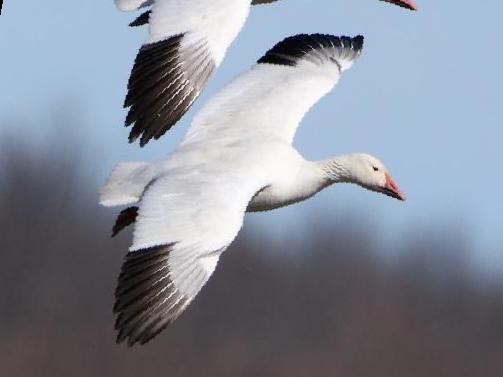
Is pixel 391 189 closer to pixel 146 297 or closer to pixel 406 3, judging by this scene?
pixel 406 3

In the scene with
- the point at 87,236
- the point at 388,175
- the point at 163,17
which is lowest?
the point at 87,236

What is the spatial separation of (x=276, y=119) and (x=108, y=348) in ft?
66.0

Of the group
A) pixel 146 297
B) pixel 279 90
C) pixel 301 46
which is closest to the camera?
pixel 146 297

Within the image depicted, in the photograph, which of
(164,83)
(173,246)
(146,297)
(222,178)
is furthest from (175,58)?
(146,297)

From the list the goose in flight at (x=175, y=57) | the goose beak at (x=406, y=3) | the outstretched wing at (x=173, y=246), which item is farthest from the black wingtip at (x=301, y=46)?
the outstretched wing at (x=173, y=246)

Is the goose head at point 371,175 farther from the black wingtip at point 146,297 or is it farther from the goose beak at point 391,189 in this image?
the black wingtip at point 146,297

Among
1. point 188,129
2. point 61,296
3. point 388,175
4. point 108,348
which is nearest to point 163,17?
point 188,129

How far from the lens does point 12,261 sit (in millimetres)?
Answer: 37406

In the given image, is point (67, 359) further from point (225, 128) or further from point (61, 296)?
point (225, 128)

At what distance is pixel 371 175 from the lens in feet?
43.2

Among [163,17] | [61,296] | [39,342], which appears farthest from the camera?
[61,296]

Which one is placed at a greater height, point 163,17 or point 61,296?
point 163,17

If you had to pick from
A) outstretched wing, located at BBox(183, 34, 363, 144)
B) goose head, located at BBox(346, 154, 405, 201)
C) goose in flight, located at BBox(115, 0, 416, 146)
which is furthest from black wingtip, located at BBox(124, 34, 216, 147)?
goose head, located at BBox(346, 154, 405, 201)

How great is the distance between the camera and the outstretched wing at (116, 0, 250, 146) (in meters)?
11.4
